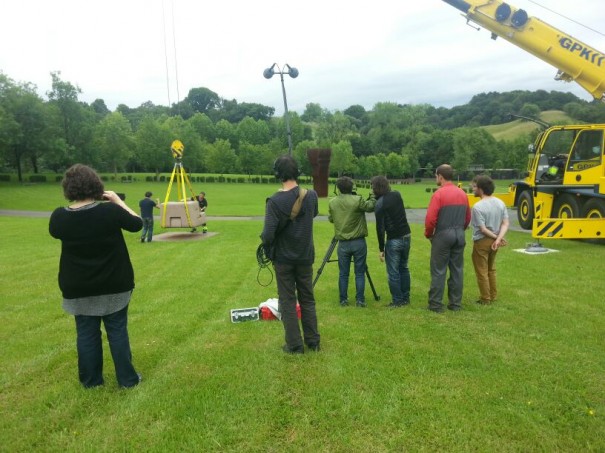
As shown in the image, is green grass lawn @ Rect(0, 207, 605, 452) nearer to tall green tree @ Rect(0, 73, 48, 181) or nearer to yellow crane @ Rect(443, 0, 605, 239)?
yellow crane @ Rect(443, 0, 605, 239)

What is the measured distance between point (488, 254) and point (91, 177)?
18.4 feet

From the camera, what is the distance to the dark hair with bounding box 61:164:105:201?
3676 mm

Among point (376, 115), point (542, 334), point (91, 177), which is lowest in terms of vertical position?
point (542, 334)

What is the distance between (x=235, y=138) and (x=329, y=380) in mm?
96892

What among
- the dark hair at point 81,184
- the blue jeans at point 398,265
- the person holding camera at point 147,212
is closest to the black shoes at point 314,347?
the blue jeans at point 398,265

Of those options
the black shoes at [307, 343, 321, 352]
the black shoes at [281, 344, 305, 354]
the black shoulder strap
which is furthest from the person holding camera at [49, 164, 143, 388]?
the black shoes at [307, 343, 321, 352]

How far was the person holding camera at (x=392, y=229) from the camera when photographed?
6.26 meters

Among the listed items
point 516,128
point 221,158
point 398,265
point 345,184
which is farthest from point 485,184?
point 516,128

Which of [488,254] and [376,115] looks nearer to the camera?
[488,254]

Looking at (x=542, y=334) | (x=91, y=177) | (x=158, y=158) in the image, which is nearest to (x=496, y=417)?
(x=542, y=334)

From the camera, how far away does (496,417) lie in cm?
341

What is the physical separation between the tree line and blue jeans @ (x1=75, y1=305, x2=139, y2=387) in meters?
26.3

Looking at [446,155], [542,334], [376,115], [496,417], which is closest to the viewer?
[496,417]

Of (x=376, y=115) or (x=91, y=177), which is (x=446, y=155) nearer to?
(x=376, y=115)
